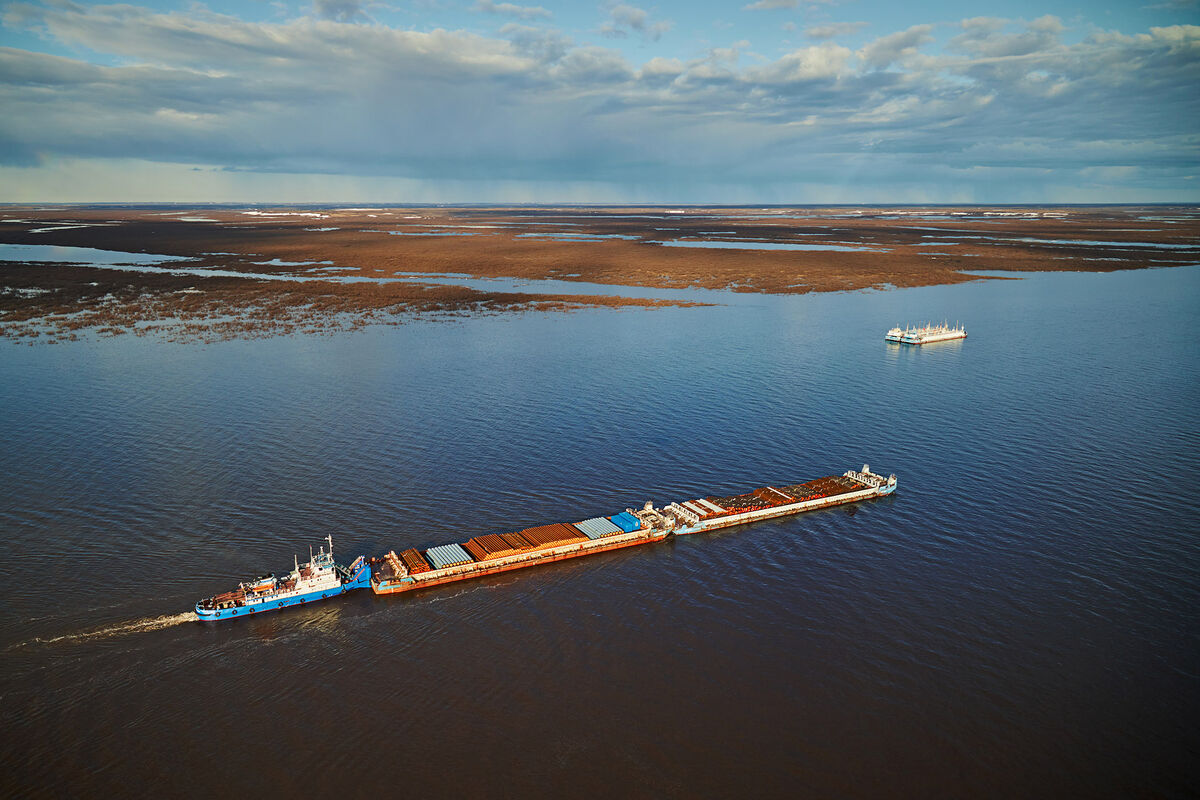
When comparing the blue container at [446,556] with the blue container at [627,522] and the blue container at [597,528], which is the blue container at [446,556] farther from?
the blue container at [627,522]

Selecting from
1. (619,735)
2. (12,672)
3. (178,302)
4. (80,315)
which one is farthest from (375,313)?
(619,735)

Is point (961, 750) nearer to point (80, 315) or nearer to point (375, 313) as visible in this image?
point (375, 313)

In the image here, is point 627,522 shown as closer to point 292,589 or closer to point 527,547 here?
point 527,547

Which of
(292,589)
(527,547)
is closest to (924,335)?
(527,547)

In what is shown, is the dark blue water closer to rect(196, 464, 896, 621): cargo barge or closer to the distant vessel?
rect(196, 464, 896, 621): cargo barge

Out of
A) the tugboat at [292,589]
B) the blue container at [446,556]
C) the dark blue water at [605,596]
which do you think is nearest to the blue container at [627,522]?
the dark blue water at [605,596]

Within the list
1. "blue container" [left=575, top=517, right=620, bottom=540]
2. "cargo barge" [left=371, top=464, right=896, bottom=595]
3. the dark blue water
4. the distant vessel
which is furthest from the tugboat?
the distant vessel

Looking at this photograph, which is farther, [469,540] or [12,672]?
[469,540]
